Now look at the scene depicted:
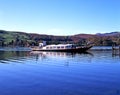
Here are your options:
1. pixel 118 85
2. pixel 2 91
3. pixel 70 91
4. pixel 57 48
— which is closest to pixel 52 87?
pixel 70 91

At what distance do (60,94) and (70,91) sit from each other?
6.15ft

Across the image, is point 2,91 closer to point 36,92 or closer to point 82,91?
point 36,92

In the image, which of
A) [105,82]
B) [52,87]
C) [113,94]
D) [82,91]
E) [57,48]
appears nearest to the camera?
[113,94]

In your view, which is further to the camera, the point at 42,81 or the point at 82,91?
the point at 42,81

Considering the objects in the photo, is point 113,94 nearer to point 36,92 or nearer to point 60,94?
point 60,94

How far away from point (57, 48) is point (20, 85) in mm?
117816

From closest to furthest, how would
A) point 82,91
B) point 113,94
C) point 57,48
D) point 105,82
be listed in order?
point 113,94, point 82,91, point 105,82, point 57,48

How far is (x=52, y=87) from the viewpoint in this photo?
31188mm

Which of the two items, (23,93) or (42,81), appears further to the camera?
(42,81)

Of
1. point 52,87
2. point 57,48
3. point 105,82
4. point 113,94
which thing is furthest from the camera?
point 57,48

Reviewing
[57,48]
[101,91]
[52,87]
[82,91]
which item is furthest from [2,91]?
[57,48]

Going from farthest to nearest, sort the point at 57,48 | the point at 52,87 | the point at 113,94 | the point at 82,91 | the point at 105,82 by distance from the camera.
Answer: the point at 57,48, the point at 105,82, the point at 52,87, the point at 82,91, the point at 113,94

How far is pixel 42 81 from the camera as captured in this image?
35.5 metres

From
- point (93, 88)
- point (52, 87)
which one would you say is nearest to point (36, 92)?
point (52, 87)
